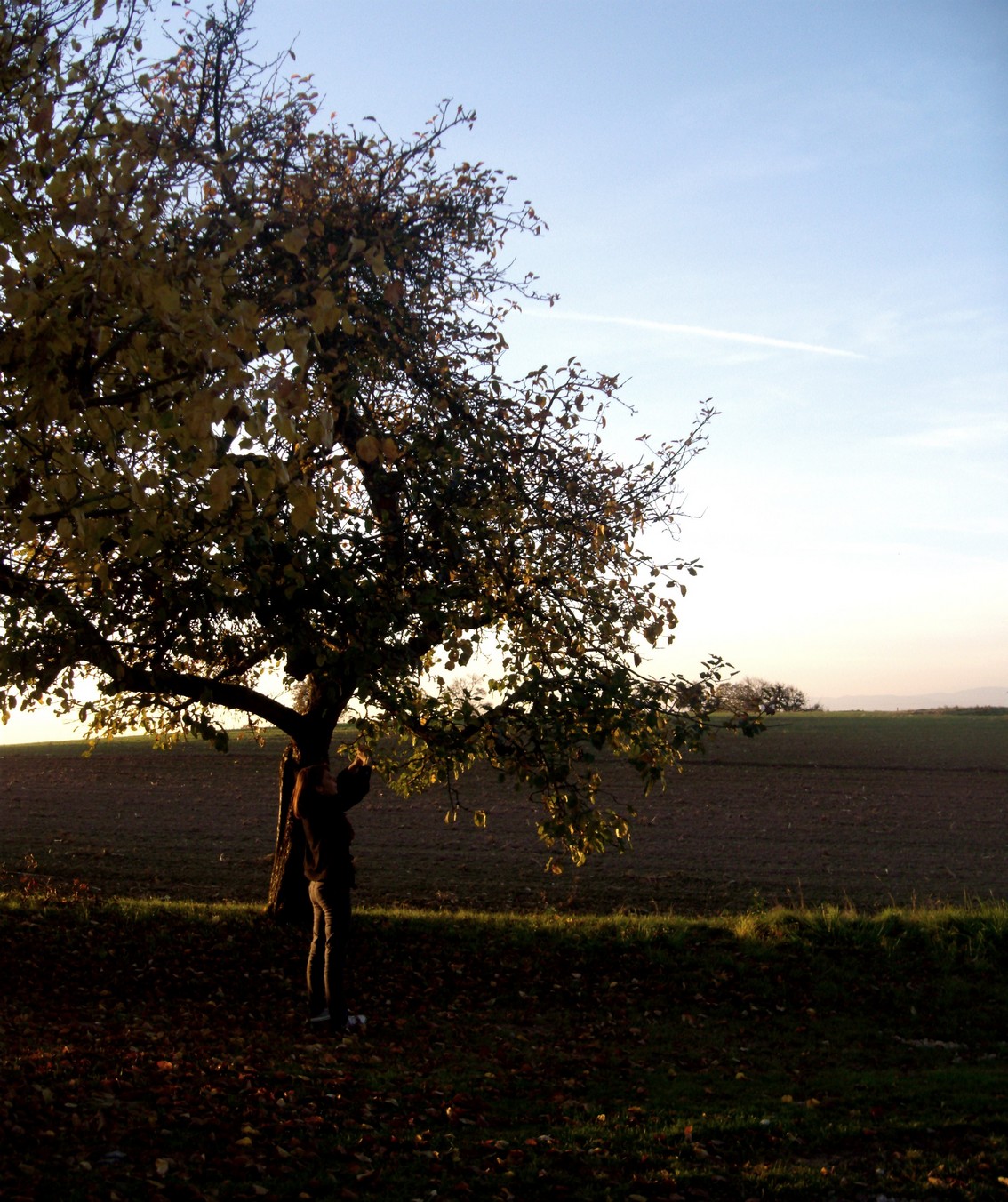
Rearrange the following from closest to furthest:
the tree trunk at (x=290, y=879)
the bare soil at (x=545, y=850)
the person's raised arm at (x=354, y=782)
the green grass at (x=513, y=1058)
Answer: the green grass at (x=513, y=1058)
the person's raised arm at (x=354, y=782)
the tree trunk at (x=290, y=879)
the bare soil at (x=545, y=850)

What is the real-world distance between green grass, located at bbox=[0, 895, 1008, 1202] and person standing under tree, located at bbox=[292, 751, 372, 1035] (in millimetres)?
330

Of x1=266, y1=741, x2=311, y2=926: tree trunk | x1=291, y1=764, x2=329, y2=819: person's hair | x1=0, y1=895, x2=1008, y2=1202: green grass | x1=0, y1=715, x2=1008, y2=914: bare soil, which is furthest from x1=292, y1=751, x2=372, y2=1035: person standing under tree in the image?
x1=0, y1=715, x2=1008, y2=914: bare soil

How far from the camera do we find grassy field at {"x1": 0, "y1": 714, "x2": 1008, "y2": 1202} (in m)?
6.51

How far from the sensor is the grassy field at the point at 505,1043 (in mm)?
6512

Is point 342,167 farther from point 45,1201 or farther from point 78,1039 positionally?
point 45,1201

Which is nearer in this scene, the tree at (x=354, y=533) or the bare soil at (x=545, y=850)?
the tree at (x=354, y=533)

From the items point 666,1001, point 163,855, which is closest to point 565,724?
point 666,1001

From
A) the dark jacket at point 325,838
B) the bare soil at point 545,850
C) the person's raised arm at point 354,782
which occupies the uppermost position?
the person's raised arm at point 354,782

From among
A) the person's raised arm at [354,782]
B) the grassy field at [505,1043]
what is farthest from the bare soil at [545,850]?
the person's raised arm at [354,782]

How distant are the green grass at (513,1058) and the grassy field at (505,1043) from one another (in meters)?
0.03

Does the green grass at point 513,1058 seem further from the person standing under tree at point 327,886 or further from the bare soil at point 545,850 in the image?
the bare soil at point 545,850

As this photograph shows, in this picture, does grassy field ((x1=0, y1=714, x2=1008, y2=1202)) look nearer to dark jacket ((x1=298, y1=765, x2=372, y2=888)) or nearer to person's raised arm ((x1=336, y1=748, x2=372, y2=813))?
dark jacket ((x1=298, y1=765, x2=372, y2=888))

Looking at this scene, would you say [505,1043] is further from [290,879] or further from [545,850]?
[545,850]

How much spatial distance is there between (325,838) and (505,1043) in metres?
2.64
